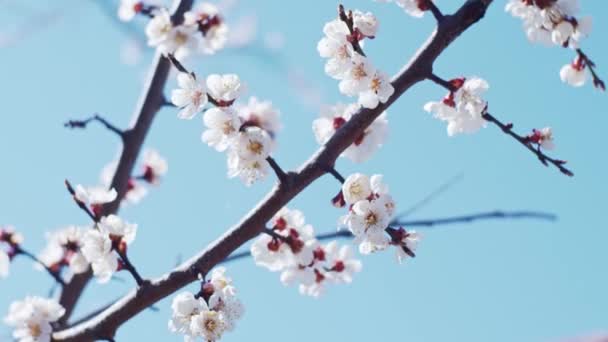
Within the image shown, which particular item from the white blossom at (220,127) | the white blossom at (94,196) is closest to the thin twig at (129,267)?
the white blossom at (94,196)

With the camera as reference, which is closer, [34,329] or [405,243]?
[405,243]

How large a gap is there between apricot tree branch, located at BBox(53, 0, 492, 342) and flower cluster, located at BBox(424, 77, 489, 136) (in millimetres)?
157

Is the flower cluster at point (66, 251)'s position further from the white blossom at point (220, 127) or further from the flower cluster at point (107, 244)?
the white blossom at point (220, 127)

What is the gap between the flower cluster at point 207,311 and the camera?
2143 millimetres

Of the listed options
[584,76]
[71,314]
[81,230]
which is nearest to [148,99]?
[81,230]

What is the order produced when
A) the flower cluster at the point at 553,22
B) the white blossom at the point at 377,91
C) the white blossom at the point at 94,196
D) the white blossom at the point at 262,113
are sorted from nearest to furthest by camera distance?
the white blossom at the point at 377,91
the flower cluster at the point at 553,22
the white blossom at the point at 94,196
the white blossom at the point at 262,113

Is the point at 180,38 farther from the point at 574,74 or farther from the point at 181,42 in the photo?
the point at 574,74

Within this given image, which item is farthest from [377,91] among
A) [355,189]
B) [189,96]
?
[189,96]

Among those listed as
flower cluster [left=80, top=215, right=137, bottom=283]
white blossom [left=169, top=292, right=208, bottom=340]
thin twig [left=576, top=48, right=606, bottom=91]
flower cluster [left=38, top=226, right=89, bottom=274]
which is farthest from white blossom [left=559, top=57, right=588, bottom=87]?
flower cluster [left=38, top=226, right=89, bottom=274]

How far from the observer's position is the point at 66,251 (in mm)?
3072

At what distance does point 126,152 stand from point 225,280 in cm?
111

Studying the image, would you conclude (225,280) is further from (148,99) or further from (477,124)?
(148,99)

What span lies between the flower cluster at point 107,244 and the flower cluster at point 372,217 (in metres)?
0.67

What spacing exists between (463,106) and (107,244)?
45.1 inches
